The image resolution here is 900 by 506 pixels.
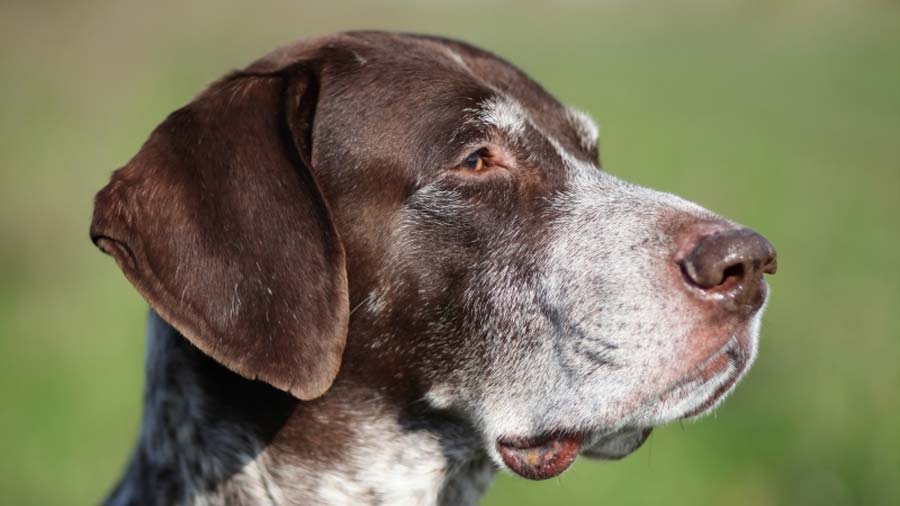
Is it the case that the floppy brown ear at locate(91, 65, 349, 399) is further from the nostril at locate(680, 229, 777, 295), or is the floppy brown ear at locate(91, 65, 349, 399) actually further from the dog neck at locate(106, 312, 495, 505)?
the nostril at locate(680, 229, 777, 295)

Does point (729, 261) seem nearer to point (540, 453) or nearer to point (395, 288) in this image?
point (540, 453)

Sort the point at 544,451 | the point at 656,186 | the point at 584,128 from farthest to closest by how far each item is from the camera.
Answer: the point at 656,186 → the point at 584,128 → the point at 544,451

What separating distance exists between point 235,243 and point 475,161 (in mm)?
737

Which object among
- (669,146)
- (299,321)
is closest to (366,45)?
(299,321)

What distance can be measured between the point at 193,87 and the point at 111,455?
1420 centimetres

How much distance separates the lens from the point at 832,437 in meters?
6.32

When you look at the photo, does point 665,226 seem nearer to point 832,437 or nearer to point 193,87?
point 832,437

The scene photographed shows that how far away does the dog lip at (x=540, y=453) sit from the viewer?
3.34 meters

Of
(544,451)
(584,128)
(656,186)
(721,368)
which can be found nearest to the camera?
(721,368)

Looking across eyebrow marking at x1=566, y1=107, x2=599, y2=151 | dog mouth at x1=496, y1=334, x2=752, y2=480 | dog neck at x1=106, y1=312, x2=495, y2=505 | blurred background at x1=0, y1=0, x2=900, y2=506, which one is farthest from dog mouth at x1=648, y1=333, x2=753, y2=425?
blurred background at x1=0, y1=0, x2=900, y2=506

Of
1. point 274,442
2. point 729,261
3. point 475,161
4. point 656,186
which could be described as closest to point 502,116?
point 475,161

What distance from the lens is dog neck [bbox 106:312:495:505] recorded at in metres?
3.44

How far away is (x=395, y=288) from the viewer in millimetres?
3381

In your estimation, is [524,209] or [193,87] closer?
[524,209]
